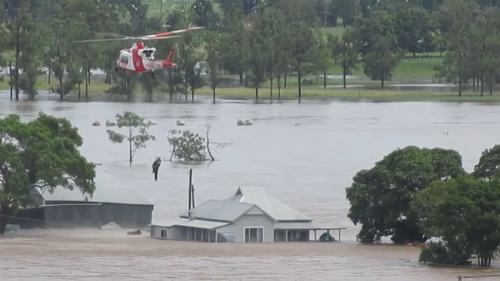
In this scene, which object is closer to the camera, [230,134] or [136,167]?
[136,167]

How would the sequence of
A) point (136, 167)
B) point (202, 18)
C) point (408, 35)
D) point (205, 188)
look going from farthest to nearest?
point (202, 18), point (408, 35), point (136, 167), point (205, 188)

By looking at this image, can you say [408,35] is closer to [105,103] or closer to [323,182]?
[105,103]

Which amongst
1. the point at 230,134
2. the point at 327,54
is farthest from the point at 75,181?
the point at 327,54

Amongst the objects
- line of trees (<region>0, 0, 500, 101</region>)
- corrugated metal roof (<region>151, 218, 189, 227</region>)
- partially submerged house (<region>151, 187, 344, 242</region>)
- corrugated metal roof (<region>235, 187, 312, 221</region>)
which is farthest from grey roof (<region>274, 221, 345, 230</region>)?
line of trees (<region>0, 0, 500, 101</region>)

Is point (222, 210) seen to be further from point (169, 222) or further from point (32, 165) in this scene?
point (32, 165)

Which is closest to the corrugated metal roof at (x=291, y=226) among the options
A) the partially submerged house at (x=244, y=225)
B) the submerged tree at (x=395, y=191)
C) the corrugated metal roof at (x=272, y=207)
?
the partially submerged house at (x=244, y=225)

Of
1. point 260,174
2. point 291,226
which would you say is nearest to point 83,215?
point 291,226
